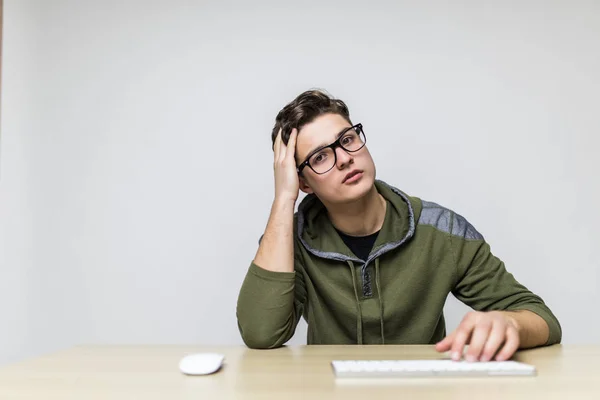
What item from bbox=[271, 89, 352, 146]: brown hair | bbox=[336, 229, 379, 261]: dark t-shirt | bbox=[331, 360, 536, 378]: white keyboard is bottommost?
bbox=[331, 360, 536, 378]: white keyboard

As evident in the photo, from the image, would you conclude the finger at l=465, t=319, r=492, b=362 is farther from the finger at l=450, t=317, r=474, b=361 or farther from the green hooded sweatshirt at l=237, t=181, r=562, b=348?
the green hooded sweatshirt at l=237, t=181, r=562, b=348

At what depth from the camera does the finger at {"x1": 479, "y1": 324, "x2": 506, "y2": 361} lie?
968 mm

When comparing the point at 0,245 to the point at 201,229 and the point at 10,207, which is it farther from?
the point at 201,229

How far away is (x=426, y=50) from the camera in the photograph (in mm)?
2275

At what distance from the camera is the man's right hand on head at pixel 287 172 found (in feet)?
5.07

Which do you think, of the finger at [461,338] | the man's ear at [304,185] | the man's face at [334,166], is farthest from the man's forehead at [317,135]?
the finger at [461,338]

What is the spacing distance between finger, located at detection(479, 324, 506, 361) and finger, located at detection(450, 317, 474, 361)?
0.11 ft

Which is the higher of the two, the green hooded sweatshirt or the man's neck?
the man's neck

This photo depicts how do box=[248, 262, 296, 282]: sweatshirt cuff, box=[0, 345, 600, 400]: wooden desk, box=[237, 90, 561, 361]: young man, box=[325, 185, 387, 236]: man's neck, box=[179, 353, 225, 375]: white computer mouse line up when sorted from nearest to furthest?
box=[0, 345, 600, 400]: wooden desk → box=[179, 353, 225, 375]: white computer mouse → box=[248, 262, 296, 282]: sweatshirt cuff → box=[237, 90, 561, 361]: young man → box=[325, 185, 387, 236]: man's neck

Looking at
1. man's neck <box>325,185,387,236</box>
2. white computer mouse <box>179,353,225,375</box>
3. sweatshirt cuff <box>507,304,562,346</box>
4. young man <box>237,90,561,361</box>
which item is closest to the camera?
white computer mouse <box>179,353,225,375</box>

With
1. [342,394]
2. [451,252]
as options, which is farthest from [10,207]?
[342,394]

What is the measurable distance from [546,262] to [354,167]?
1.04 metres

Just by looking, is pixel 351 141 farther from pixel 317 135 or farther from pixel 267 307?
pixel 267 307

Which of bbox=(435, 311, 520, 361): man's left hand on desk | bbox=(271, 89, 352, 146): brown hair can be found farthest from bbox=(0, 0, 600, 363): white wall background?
bbox=(435, 311, 520, 361): man's left hand on desk
